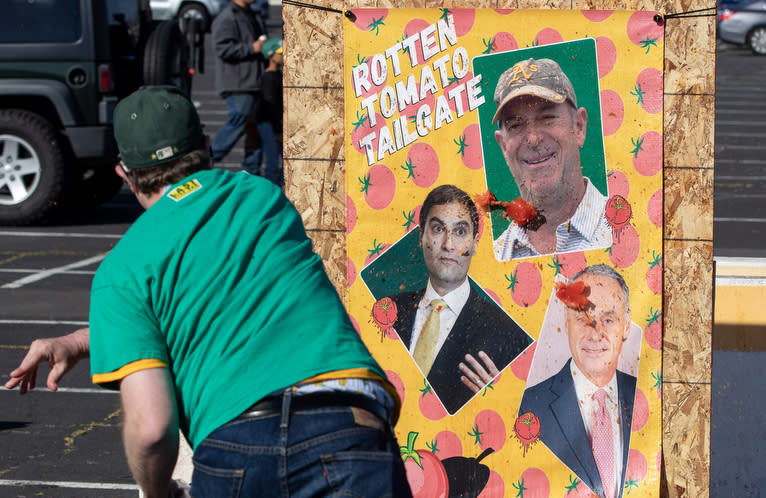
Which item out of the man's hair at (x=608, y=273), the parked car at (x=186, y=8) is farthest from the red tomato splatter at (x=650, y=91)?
the parked car at (x=186, y=8)

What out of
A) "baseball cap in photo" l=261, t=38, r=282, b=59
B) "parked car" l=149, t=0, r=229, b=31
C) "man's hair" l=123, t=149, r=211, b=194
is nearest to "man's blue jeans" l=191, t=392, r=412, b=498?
"man's hair" l=123, t=149, r=211, b=194

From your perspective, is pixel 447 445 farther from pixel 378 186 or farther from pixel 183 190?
pixel 183 190

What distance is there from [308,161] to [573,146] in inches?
36.2

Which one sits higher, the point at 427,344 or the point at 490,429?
the point at 427,344

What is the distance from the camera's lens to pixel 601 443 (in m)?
3.87

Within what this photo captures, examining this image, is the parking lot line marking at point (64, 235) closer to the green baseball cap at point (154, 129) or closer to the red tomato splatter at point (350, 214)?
the red tomato splatter at point (350, 214)

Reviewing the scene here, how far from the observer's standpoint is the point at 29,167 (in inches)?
432

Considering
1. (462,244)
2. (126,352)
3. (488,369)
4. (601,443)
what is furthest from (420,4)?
(126,352)

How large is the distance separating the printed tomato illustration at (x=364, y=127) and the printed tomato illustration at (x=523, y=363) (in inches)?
34.1

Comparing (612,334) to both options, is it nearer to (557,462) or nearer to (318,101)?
(557,462)

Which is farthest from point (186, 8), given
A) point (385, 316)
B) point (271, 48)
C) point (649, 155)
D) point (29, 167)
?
point (649, 155)

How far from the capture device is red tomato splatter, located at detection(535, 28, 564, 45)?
3756 millimetres

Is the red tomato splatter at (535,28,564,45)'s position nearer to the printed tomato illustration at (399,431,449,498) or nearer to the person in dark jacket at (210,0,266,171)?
the printed tomato illustration at (399,431,449,498)

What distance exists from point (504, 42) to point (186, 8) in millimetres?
24287
